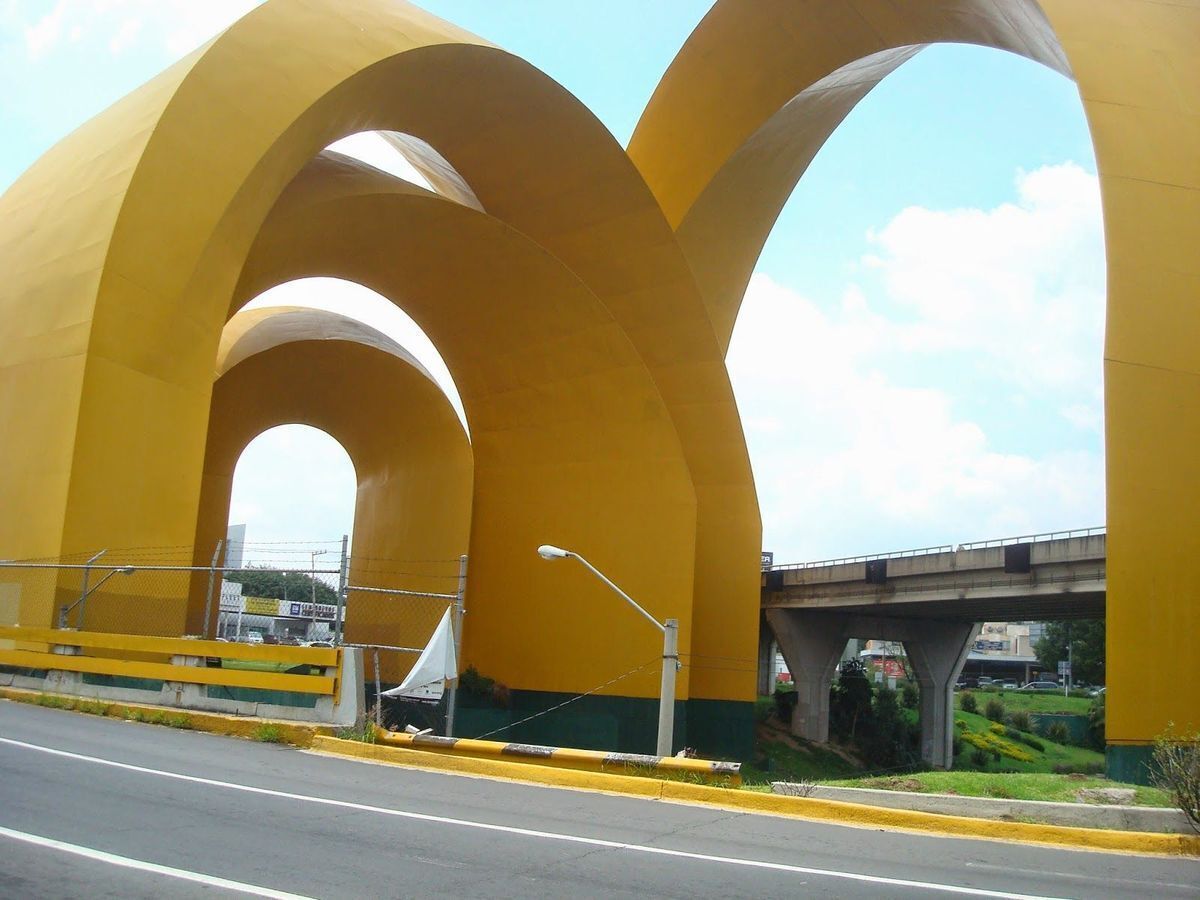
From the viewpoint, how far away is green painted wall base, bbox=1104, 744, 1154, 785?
1254 centimetres

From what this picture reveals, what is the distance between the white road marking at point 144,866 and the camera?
16.8 feet

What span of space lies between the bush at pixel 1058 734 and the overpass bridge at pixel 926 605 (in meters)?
11.9

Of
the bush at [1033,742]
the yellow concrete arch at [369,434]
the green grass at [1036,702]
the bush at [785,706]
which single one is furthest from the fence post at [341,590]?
the green grass at [1036,702]

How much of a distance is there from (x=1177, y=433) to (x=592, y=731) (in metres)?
13.0

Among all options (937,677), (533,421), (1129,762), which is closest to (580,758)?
(1129,762)

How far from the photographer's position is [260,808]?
23.8ft

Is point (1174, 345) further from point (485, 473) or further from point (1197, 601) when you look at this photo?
point (485, 473)

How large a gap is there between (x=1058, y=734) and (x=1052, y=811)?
162 ft

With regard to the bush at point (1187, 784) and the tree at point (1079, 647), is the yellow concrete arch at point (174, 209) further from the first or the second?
the tree at point (1079, 647)

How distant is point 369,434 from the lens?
112 ft

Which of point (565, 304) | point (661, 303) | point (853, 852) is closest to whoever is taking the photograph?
point (853, 852)

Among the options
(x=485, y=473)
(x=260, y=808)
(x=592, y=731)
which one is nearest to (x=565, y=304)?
(x=485, y=473)

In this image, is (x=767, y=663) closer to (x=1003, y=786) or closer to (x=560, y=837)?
(x=1003, y=786)

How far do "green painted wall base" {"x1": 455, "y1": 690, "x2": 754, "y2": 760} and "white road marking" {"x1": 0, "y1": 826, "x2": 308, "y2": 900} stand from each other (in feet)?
50.6
